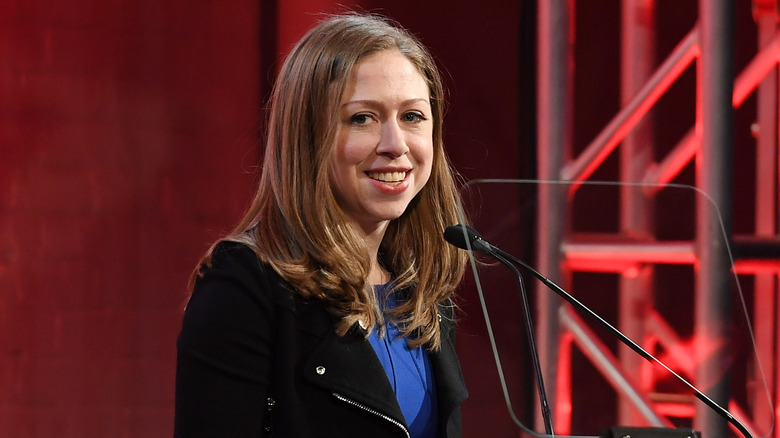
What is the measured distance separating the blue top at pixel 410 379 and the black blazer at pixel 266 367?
0.16 ft

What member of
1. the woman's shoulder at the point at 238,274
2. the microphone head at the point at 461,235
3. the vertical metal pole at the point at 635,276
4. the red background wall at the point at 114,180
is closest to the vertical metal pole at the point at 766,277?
the vertical metal pole at the point at 635,276

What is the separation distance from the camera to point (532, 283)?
0.80m

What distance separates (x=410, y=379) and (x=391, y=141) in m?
0.33

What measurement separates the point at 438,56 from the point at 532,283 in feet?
5.40

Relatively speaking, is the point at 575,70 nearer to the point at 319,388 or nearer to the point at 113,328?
the point at 113,328

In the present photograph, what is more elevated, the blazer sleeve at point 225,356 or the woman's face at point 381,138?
the woman's face at point 381,138

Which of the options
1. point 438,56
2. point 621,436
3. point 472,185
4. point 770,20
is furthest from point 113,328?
point 770,20

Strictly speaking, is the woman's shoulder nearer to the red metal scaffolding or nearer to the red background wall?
the red metal scaffolding

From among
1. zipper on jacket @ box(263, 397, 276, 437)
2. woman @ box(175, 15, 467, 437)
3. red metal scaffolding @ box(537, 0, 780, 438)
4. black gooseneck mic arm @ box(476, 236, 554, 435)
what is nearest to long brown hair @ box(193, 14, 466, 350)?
woman @ box(175, 15, 467, 437)

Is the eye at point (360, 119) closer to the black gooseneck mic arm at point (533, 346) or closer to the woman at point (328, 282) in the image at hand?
the woman at point (328, 282)

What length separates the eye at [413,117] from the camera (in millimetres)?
1191

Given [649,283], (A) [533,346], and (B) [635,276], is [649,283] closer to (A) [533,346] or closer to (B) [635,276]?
(B) [635,276]

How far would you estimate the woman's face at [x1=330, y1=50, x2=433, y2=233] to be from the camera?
1149mm

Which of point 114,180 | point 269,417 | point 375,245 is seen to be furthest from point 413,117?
point 114,180
